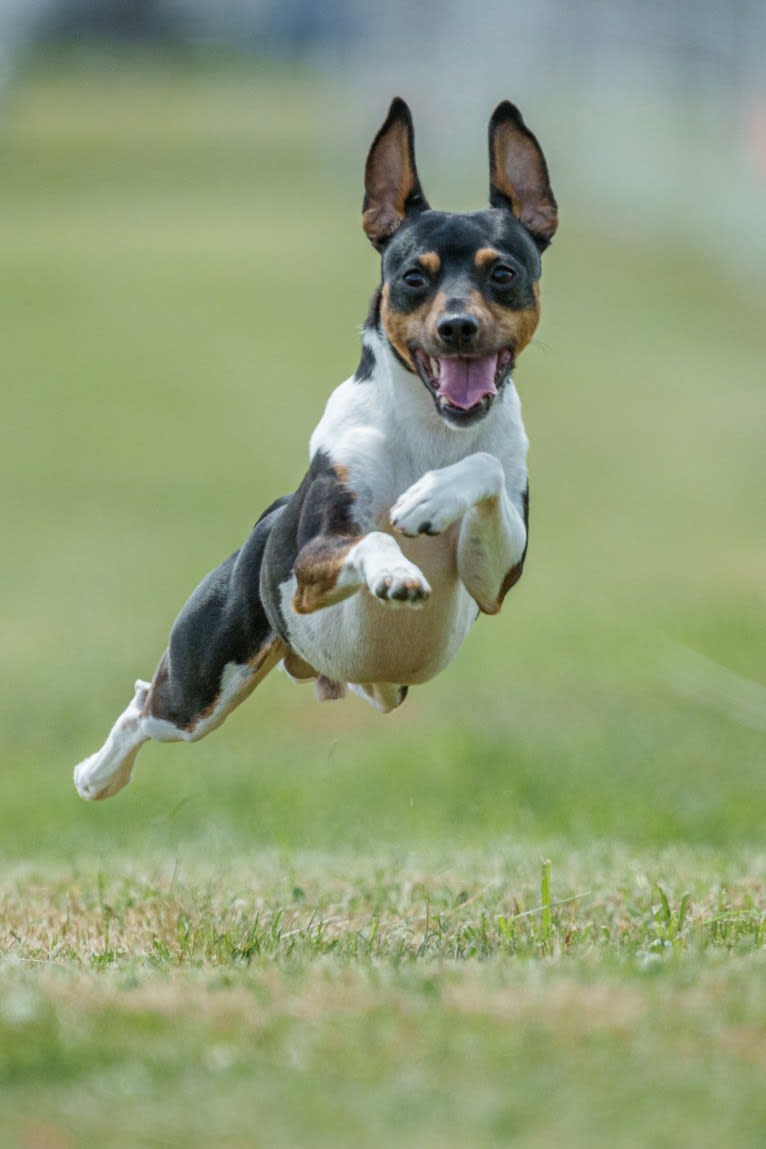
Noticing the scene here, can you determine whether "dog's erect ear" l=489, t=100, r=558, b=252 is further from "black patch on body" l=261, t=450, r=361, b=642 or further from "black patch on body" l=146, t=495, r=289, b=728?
"black patch on body" l=146, t=495, r=289, b=728

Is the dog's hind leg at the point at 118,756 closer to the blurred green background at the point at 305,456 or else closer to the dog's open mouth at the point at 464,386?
the blurred green background at the point at 305,456

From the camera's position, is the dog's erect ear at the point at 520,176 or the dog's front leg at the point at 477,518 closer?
the dog's front leg at the point at 477,518

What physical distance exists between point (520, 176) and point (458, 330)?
2.59 ft

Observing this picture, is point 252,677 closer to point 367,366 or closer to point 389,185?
point 367,366

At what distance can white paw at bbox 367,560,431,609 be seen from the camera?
495 centimetres

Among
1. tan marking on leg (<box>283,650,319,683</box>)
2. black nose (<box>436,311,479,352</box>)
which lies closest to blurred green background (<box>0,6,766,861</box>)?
black nose (<box>436,311,479,352</box>)

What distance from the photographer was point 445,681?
15734 millimetres

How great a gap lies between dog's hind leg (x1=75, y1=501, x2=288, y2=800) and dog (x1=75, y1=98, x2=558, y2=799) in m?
0.13

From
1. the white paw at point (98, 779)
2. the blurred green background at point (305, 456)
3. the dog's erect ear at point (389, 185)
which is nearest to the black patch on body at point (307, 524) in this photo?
the dog's erect ear at point (389, 185)

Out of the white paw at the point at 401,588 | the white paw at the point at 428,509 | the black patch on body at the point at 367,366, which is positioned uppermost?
the black patch on body at the point at 367,366

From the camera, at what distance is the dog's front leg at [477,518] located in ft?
16.9

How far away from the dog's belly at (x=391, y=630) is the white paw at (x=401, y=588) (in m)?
0.67

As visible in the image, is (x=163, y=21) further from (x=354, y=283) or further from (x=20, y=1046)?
(x=20, y=1046)

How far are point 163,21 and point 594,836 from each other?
226ft
